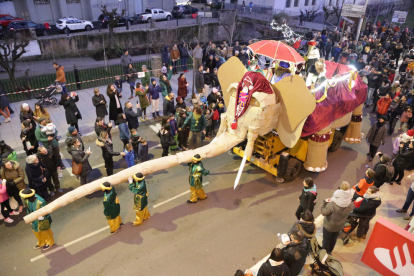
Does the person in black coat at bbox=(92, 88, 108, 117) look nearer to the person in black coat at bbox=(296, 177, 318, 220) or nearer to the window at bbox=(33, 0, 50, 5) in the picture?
the person in black coat at bbox=(296, 177, 318, 220)

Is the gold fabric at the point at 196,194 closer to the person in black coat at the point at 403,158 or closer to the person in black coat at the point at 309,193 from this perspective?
the person in black coat at the point at 309,193

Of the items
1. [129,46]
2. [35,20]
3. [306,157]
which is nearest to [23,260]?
[306,157]

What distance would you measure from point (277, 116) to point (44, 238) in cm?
565

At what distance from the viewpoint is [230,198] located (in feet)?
26.3

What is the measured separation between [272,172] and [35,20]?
25313 mm

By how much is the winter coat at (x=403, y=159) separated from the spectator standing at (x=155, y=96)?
7.89 metres

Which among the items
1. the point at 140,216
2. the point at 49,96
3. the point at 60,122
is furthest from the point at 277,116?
the point at 49,96

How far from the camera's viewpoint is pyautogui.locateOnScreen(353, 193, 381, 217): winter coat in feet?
19.7

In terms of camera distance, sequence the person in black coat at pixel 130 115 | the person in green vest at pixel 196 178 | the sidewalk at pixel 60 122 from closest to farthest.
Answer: the person in green vest at pixel 196 178
the person in black coat at pixel 130 115
the sidewalk at pixel 60 122

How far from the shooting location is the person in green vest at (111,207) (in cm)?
609

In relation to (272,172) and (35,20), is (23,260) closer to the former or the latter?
(272,172)

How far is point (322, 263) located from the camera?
5266 millimetres

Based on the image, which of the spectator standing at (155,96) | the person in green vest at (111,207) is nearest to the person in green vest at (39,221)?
the person in green vest at (111,207)

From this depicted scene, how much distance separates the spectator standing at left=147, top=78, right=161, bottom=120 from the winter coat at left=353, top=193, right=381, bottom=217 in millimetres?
7805
